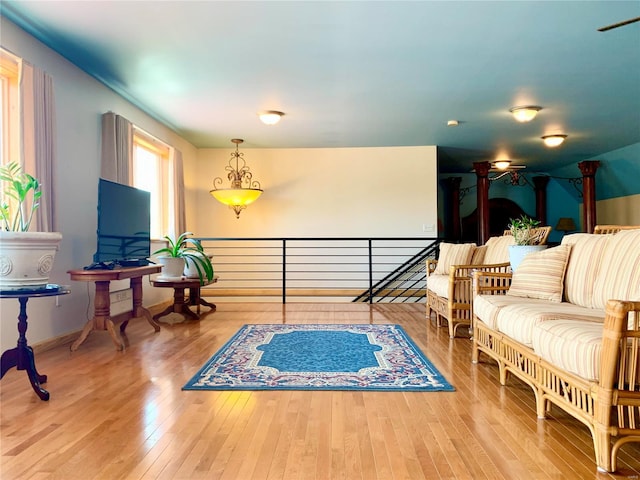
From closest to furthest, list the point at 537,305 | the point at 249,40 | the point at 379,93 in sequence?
the point at 537,305
the point at 249,40
the point at 379,93

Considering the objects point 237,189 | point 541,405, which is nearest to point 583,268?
point 541,405

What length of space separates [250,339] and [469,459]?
2.46 meters

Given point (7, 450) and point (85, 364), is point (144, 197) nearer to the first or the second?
point (85, 364)

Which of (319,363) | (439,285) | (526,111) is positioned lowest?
(319,363)

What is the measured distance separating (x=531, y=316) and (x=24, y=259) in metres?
2.65

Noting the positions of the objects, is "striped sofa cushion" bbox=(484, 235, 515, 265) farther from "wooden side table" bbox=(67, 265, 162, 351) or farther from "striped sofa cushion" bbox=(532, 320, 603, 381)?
"wooden side table" bbox=(67, 265, 162, 351)

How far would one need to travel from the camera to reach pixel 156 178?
6047 millimetres

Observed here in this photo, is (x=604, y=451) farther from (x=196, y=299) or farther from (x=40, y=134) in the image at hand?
(x=196, y=299)

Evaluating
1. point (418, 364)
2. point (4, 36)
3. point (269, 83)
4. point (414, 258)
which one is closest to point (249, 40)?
point (269, 83)

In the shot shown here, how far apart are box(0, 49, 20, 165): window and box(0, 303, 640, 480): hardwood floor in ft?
5.07

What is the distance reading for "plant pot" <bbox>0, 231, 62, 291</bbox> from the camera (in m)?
2.33

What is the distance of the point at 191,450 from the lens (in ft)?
5.82

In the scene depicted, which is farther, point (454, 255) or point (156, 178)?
point (156, 178)

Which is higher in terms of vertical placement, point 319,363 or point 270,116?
point 270,116
